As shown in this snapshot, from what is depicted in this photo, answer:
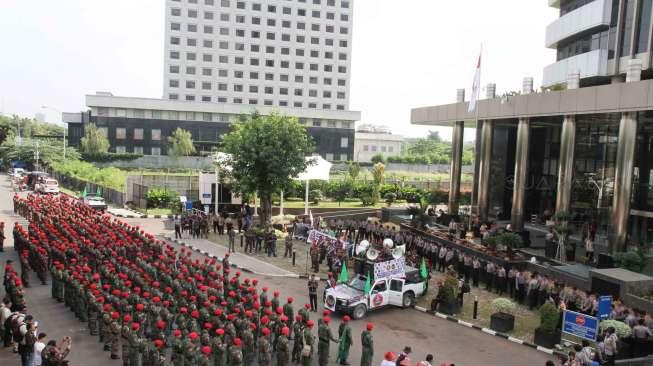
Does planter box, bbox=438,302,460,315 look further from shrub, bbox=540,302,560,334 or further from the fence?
the fence

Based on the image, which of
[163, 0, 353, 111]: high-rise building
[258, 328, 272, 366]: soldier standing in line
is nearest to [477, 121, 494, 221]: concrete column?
[258, 328, 272, 366]: soldier standing in line

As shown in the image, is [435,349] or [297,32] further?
[297,32]

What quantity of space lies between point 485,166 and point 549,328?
2145cm

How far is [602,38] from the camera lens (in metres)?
34.8

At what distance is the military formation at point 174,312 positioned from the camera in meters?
13.8

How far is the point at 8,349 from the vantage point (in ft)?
50.1

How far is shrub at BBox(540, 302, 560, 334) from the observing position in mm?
17000

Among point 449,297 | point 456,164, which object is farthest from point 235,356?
point 456,164

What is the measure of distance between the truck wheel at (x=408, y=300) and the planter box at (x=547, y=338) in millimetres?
4957

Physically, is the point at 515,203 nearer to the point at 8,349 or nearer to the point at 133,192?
the point at 8,349

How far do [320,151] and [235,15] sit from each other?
29759 mm

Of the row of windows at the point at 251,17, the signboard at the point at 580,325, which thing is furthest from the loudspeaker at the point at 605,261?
the row of windows at the point at 251,17

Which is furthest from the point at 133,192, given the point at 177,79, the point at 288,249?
the point at 177,79

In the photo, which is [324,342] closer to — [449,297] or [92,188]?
[449,297]
